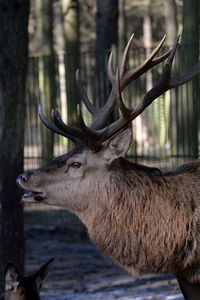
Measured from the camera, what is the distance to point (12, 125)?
8109 millimetres

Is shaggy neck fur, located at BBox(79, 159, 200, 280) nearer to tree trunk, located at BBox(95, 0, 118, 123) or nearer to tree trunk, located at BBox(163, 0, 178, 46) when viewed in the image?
tree trunk, located at BBox(95, 0, 118, 123)

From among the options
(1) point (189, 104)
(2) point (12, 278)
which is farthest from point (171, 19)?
(2) point (12, 278)

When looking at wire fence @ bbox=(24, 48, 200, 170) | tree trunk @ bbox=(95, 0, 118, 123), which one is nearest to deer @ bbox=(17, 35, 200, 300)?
wire fence @ bbox=(24, 48, 200, 170)

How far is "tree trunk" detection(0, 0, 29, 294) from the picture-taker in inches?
318

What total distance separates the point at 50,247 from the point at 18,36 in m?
5.06

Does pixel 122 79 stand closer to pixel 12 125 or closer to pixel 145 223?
pixel 145 223

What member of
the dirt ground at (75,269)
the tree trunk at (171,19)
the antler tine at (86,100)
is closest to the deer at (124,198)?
the antler tine at (86,100)

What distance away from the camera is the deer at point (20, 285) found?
23.0ft

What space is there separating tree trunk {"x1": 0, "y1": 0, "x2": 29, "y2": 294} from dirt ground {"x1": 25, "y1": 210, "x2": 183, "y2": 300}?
1.37 metres

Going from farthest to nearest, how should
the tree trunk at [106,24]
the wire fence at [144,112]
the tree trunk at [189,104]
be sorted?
1. the tree trunk at [106,24]
2. the wire fence at [144,112]
3. the tree trunk at [189,104]

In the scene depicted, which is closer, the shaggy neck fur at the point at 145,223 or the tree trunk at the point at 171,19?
the shaggy neck fur at the point at 145,223

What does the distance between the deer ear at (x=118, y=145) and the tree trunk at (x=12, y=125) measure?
1.71 meters

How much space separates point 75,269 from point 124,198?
15.4 feet

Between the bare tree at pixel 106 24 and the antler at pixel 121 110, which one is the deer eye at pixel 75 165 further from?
the bare tree at pixel 106 24
